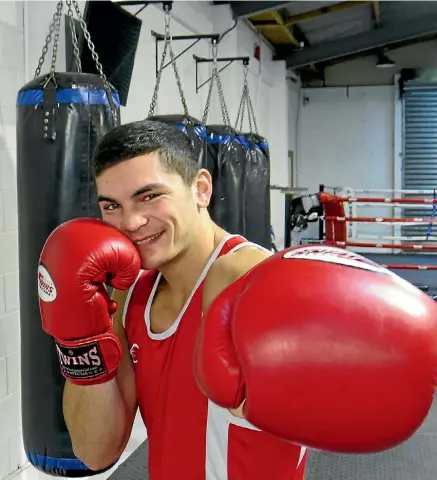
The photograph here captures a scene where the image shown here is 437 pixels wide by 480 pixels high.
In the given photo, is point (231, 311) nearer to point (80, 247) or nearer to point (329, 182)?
point (80, 247)

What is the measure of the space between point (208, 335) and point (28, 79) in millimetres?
1726

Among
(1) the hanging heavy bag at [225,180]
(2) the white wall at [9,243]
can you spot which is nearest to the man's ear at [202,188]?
(2) the white wall at [9,243]

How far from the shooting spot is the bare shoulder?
3.64 ft

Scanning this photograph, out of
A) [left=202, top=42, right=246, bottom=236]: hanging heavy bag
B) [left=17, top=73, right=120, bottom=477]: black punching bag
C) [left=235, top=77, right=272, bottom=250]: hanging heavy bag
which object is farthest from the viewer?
[left=235, top=77, right=272, bottom=250]: hanging heavy bag

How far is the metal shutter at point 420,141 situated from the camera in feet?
29.1

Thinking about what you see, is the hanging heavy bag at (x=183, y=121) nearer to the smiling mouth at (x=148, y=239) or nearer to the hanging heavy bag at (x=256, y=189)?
the hanging heavy bag at (x=256, y=189)

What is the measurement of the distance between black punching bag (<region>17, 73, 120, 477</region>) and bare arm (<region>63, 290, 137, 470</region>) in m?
0.45

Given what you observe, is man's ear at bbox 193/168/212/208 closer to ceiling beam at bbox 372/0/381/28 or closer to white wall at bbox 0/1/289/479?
white wall at bbox 0/1/289/479

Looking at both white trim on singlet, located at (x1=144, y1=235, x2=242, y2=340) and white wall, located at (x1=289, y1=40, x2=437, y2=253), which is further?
white wall, located at (x1=289, y1=40, x2=437, y2=253)

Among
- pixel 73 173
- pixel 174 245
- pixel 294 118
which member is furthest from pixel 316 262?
pixel 294 118

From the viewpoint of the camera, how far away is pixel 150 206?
3.78 feet

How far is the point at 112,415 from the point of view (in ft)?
4.16

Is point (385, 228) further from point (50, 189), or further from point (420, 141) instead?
point (50, 189)

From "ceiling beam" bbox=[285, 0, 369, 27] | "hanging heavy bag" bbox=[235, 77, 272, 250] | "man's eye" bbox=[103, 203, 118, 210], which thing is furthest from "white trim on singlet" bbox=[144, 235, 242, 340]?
"ceiling beam" bbox=[285, 0, 369, 27]
